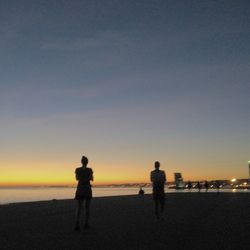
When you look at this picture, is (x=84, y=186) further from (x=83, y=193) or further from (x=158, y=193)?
(x=158, y=193)

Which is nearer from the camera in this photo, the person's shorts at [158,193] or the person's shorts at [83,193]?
the person's shorts at [83,193]

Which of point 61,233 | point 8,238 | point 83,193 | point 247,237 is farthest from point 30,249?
point 247,237

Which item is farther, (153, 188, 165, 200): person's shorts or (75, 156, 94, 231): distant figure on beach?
(153, 188, 165, 200): person's shorts

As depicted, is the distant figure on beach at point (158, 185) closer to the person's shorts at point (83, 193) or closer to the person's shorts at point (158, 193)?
the person's shorts at point (158, 193)

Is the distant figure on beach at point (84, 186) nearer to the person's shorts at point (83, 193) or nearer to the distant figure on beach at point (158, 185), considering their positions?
the person's shorts at point (83, 193)

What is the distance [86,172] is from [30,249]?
Answer: 4.08 metres

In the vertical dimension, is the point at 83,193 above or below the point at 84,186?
below

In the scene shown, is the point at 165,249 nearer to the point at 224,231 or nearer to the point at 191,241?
the point at 191,241

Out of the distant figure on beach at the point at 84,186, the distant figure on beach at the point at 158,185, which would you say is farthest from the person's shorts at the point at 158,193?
the distant figure on beach at the point at 84,186

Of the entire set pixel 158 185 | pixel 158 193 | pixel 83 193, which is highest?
pixel 158 185

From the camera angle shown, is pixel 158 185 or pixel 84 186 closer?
pixel 84 186

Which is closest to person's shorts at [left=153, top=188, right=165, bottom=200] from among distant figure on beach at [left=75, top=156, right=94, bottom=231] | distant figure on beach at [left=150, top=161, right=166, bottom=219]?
distant figure on beach at [left=150, top=161, right=166, bottom=219]

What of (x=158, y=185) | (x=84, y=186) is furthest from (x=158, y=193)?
(x=84, y=186)

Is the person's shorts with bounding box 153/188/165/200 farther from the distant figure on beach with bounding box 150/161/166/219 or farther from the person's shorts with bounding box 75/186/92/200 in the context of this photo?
the person's shorts with bounding box 75/186/92/200
